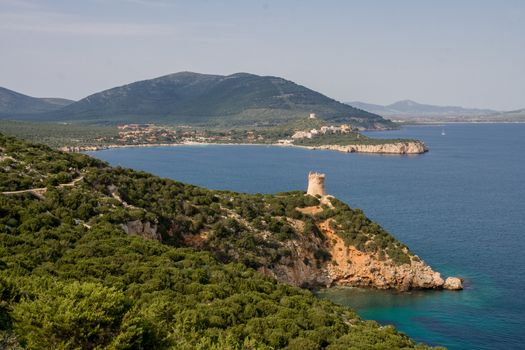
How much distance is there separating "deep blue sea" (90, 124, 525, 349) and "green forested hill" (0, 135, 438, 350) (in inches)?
262

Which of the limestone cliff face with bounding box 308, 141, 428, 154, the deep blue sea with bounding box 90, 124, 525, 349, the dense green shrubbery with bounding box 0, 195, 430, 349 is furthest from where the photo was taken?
the limestone cliff face with bounding box 308, 141, 428, 154

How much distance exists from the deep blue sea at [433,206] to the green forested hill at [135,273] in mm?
6661

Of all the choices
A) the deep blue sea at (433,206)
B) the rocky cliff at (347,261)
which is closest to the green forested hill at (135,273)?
the rocky cliff at (347,261)

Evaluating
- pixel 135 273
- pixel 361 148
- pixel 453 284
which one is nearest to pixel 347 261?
pixel 453 284

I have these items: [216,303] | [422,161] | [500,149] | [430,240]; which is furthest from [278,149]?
[216,303]

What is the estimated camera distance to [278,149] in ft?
506

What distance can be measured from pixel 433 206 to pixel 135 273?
52.4 meters

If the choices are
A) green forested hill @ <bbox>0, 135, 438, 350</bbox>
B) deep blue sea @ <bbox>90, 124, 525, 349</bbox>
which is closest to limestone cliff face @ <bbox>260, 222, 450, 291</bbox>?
deep blue sea @ <bbox>90, 124, 525, 349</bbox>

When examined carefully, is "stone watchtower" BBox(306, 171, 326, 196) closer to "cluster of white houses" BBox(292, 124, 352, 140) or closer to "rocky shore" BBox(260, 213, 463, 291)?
"rocky shore" BBox(260, 213, 463, 291)

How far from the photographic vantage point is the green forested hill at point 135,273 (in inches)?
525

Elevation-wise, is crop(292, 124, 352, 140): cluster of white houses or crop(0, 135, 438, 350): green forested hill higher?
crop(292, 124, 352, 140): cluster of white houses

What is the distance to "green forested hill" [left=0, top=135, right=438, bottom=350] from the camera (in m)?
13.3

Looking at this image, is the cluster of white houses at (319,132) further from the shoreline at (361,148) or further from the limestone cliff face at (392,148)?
the limestone cliff face at (392,148)

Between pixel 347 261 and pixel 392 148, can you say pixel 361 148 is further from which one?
pixel 347 261
